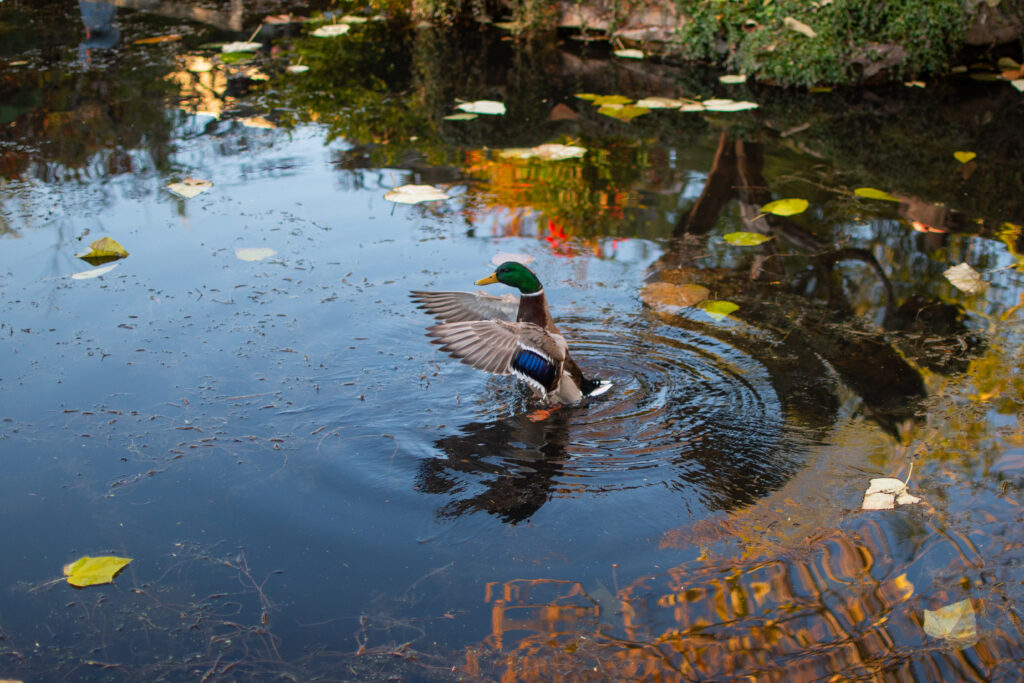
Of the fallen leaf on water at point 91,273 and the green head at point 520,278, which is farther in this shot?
the fallen leaf on water at point 91,273

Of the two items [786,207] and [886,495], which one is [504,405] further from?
[786,207]

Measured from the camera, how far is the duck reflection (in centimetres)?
292

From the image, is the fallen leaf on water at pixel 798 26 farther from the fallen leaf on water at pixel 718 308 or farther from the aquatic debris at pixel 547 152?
the fallen leaf on water at pixel 718 308

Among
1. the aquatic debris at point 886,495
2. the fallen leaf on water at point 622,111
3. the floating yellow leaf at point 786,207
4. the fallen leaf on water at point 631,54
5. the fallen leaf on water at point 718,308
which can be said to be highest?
the fallen leaf on water at point 631,54

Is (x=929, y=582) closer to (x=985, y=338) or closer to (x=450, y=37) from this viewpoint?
(x=985, y=338)

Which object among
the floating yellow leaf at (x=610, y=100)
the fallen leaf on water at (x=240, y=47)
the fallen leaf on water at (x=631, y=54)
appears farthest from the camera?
the fallen leaf on water at (x=631, y=54)

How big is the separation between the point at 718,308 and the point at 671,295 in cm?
25

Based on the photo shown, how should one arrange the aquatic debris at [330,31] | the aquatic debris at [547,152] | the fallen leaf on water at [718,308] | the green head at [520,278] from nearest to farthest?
the green head at [520,278], the fallen leaf on water at [718,308], the aquatic debris at [547,152], the aquatic debris at [330,31]

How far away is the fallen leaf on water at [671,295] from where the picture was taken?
13.6ft

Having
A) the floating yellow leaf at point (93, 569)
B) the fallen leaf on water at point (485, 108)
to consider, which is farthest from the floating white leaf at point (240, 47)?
the floating yellow leaf at point (93, 569)

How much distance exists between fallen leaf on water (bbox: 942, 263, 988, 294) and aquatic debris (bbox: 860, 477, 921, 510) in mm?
1719

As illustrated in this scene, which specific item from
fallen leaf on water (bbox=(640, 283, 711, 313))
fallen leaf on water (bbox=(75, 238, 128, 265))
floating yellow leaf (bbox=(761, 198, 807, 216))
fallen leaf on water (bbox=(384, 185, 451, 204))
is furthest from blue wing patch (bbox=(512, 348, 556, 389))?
fallen leaf on water (bbox=(75, 238, 128, 265))

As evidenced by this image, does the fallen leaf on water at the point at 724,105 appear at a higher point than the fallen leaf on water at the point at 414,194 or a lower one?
higher

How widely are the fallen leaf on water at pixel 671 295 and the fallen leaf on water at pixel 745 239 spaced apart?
0.55m
